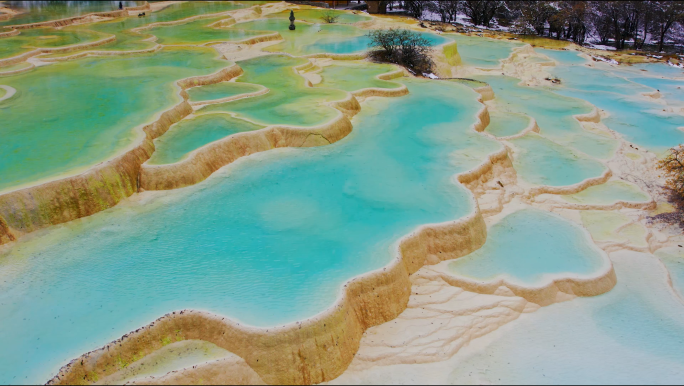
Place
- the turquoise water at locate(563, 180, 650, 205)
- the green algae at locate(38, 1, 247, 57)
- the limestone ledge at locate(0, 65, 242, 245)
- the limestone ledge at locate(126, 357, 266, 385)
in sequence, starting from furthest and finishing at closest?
the green algae at locate(38, 1, 247, 57) → the turquoise water at locate(563, 180, 650, 205) → the limestone ledge at locate(0, 65, 242, 245) → the limestone ledge at locate(126, 357, 266, 385)

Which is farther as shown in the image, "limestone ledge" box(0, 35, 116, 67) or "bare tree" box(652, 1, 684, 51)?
"bare tree" box(652, 1, 684, 51)

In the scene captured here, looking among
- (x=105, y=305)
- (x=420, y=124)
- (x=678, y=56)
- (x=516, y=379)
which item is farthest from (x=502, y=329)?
(x=678, y=56)

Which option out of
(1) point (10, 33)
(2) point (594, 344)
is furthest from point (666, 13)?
(1) point (10, 33)

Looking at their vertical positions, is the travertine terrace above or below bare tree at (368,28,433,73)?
below

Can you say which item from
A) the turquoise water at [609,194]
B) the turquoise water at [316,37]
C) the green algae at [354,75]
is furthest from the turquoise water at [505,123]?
the turquoise water at [316,37]

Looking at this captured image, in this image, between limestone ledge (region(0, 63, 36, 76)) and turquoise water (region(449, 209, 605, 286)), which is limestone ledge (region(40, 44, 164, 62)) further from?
turquoise water (region(449, 209, 605, 286))

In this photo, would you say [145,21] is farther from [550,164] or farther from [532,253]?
[532,253]

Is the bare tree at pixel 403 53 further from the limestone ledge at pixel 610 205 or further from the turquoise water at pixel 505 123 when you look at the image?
the limestone ledge at pixel 610 205

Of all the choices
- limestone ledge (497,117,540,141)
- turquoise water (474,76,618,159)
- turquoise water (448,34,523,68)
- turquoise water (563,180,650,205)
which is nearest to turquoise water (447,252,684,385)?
turquoise water (563,180,650,205)
